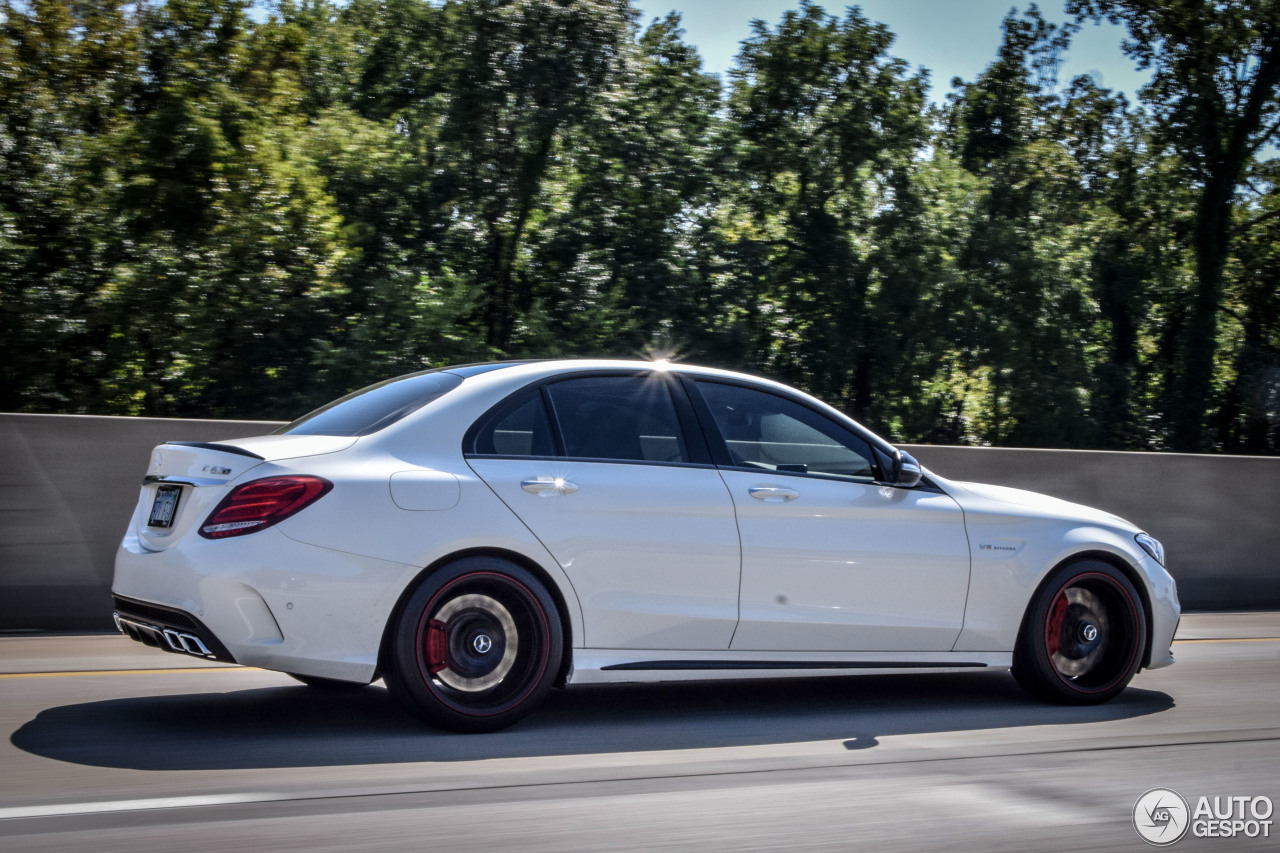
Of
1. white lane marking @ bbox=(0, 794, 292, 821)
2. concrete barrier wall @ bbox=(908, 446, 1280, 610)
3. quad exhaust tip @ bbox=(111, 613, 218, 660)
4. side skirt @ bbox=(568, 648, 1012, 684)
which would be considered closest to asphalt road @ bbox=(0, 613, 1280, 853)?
white lane marking @ bbox=(0, 794, 292, 821)

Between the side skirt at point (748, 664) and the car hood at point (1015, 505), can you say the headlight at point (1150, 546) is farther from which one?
the side skirt at point (748, 664)

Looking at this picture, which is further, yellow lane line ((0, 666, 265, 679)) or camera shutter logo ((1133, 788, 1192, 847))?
yellow lane line ((0, 666, 265, 679))

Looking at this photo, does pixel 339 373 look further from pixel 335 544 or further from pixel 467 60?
pixel 335 544

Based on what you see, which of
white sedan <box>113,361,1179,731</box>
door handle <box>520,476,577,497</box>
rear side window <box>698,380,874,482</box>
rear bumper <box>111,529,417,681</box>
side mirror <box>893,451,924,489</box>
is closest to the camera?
rear bumper <box>111,529,417,681</box>

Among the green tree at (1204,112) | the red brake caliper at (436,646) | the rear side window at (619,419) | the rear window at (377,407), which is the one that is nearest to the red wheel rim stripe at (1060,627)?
the rear side window at (619,419)

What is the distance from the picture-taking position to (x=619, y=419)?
19.9ft

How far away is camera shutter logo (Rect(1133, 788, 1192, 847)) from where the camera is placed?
443 cm

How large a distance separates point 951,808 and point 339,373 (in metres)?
13.5

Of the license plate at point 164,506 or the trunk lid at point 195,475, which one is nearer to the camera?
the trunk lid at point 195,475

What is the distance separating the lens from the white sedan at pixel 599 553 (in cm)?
521

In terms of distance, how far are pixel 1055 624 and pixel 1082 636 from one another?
19 cm

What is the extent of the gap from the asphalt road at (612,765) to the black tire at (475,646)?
15 cm

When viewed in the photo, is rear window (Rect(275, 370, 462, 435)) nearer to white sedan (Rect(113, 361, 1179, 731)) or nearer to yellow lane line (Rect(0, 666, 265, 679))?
white sedan (Rect(113, 361, 1179, 731))

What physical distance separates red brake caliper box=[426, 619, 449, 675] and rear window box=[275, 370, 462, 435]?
842 millimetres
